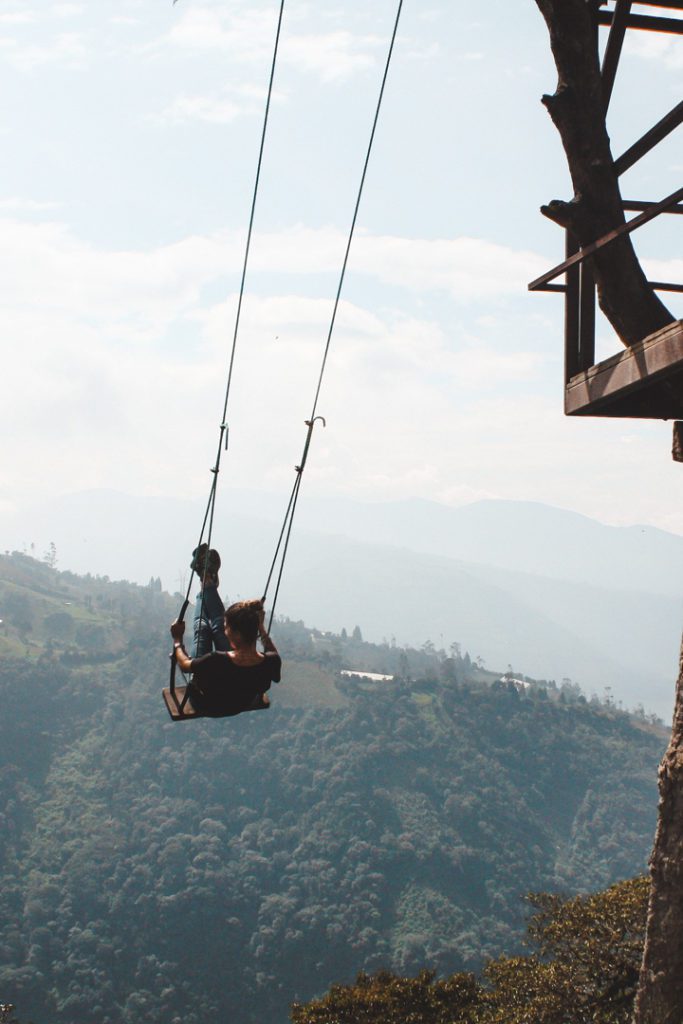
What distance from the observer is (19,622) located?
653 ft

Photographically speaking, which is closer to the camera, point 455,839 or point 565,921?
point 565,921

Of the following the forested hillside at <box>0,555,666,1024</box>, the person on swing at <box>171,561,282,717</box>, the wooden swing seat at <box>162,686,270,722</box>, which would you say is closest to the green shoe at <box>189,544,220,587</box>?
the wooden swing seat at <box>162,686,270,722</box>

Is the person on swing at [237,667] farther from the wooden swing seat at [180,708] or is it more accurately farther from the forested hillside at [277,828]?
the forested hillside at [277,828]

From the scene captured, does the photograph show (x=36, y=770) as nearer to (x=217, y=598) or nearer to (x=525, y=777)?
(x=525, y=777)

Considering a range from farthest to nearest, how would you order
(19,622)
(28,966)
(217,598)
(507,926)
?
(19,622), (507,926), (28,966), (217,598)

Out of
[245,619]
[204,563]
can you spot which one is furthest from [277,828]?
[245,619]

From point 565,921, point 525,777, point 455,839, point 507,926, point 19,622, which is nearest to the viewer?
point 565,921

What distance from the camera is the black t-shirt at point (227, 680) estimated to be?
6754 millimetres

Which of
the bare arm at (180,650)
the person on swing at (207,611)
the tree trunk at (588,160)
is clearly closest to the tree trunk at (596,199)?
the tree trunk at (588,160)

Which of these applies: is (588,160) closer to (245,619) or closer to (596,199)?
(596,199)

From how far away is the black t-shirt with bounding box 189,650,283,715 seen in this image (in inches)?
266

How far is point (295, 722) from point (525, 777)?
41.3 meters

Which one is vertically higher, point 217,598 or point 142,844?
point 217,598

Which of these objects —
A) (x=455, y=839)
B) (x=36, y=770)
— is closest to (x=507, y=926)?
(x=455, y=839)
